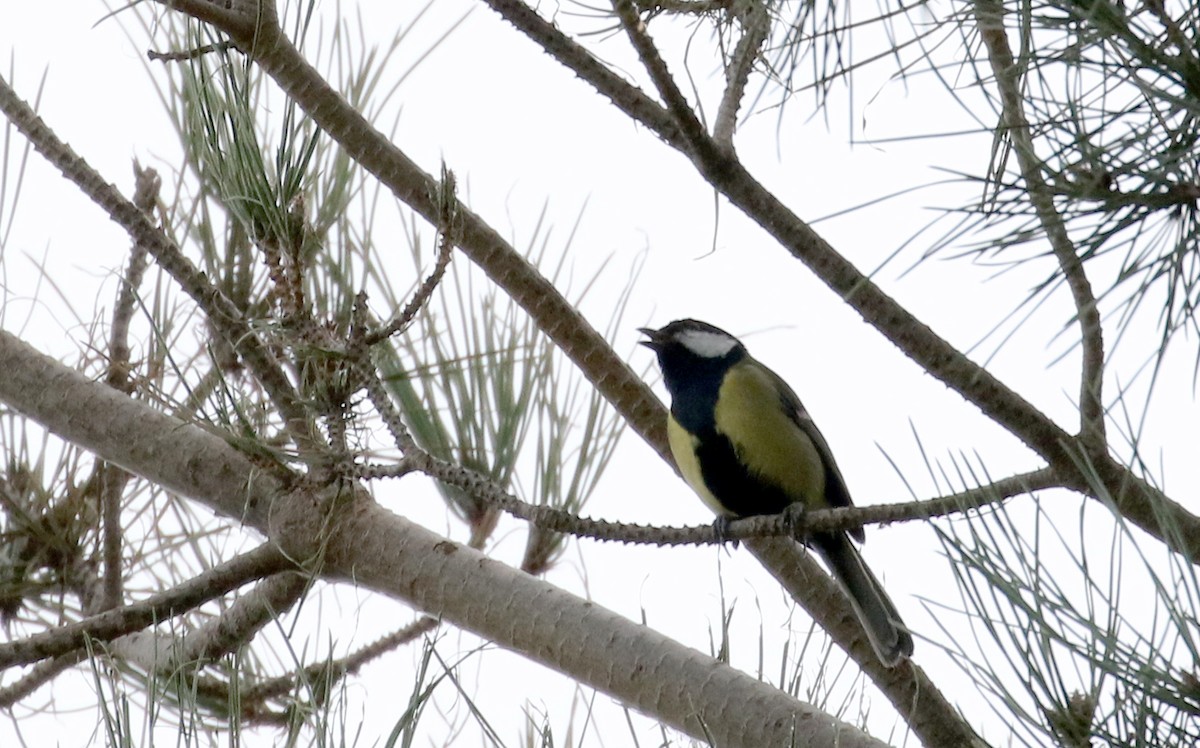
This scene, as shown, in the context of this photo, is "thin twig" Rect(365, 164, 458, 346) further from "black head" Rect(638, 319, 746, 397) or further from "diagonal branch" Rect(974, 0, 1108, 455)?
"black head" Rect(638, 319, 746, 397)

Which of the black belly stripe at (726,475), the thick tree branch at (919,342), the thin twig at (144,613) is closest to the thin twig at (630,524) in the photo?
the thick tree branch at (919,342)

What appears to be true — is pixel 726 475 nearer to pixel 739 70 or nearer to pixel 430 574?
pixel 430 574

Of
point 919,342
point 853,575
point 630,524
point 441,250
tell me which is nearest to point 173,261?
point 441,250

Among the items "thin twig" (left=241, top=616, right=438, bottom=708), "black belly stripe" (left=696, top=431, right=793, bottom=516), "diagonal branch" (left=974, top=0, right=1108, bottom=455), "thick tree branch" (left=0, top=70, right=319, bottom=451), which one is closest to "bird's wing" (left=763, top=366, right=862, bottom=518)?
"black belly stripe" (left=696, top=431, right=793, bottom=516)

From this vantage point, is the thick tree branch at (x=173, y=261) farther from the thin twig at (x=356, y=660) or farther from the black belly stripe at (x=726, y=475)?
the black belly stripe at (x=726, y=475)

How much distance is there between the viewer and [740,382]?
6.09 ft

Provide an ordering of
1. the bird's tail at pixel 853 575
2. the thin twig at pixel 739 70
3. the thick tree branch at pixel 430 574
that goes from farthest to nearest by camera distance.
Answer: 1. the bird's tail at pixel 853 575
2. the thick tree branch at pixel 430 574
3. the thin twig at pixel 739 70

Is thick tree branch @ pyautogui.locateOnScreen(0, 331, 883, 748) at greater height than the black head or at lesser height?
lesser

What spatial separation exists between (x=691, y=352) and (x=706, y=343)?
0.11ft

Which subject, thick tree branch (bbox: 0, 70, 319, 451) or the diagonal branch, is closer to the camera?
the diagonal branch

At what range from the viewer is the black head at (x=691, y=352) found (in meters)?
1.87

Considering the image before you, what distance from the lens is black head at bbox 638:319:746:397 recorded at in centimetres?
187

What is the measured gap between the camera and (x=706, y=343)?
1941 millimetres

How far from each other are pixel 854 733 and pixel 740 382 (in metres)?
0.77
